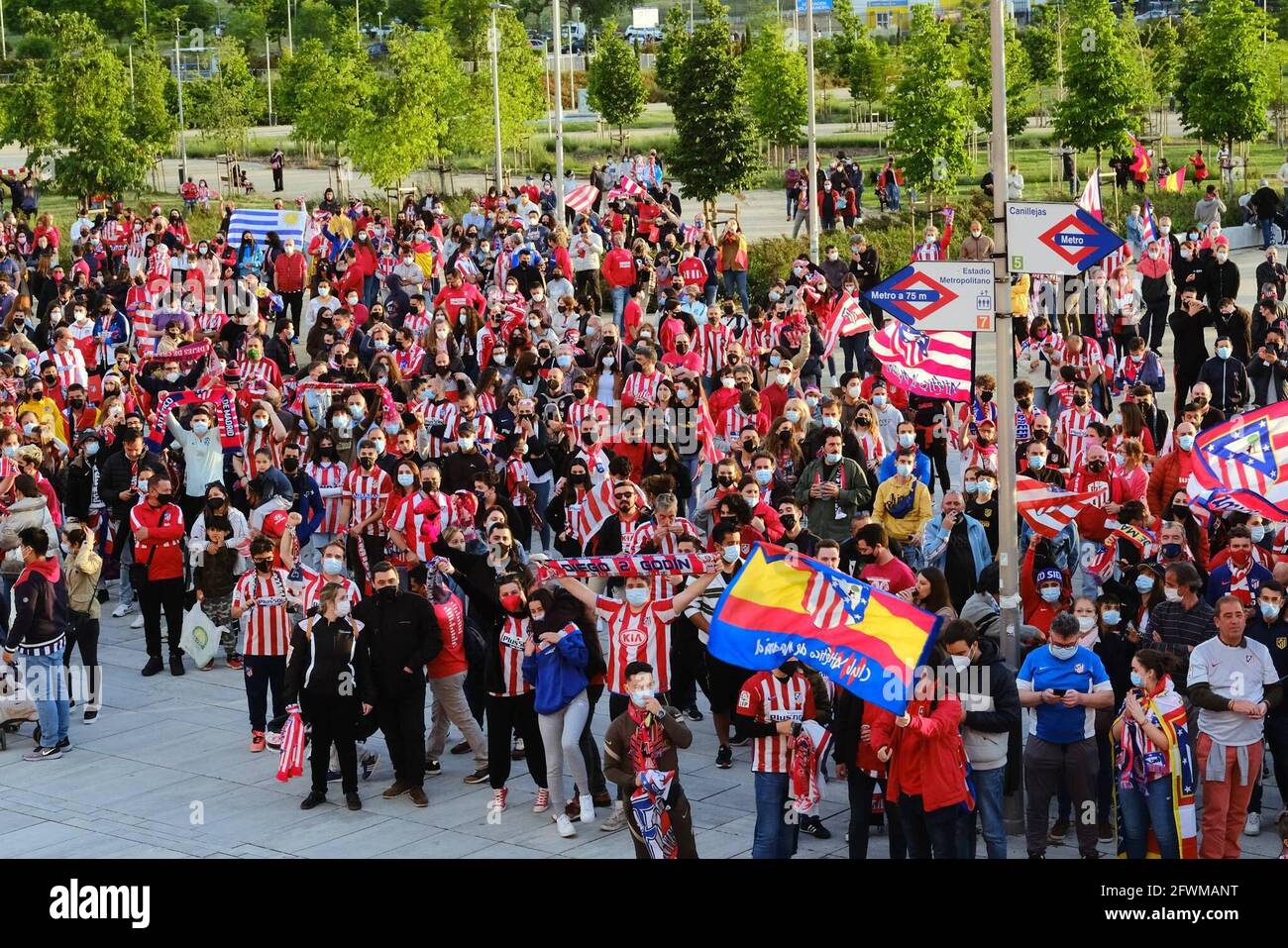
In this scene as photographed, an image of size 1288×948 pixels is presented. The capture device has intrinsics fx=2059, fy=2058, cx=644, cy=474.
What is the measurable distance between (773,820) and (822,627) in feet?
3.78

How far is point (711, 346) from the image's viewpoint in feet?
76.2

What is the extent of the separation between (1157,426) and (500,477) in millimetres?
7301

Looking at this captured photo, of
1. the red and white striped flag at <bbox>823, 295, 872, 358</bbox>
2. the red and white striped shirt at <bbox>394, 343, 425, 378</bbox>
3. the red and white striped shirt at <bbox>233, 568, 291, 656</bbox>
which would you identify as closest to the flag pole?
the red and white striped shirt at <bbox>233, 568, 291, 656</bbox>

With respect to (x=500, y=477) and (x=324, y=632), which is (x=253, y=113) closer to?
(x=500, y=477)

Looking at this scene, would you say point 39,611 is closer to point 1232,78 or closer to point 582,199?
point 582,199

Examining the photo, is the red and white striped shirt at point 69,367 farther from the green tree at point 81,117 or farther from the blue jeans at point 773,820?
the green tree at point 81,117

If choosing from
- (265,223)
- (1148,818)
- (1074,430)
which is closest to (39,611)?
(1148,818)

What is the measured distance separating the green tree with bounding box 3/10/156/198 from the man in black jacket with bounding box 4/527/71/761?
31.0 m

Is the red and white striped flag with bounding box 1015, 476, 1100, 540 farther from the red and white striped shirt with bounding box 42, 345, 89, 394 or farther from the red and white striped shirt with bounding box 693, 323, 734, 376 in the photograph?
the red and white striped shirt with bounding box 42, 345, 89, 394

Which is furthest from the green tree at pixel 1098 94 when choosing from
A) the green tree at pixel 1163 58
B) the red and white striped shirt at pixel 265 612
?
the red and white striped shirt at pixel 265 612

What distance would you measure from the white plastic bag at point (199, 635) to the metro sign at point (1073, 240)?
25.7 feet

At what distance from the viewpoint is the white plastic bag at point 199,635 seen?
56.3 ft

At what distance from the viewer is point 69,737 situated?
15.8 m

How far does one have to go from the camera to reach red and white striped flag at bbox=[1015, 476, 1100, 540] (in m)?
15.2
